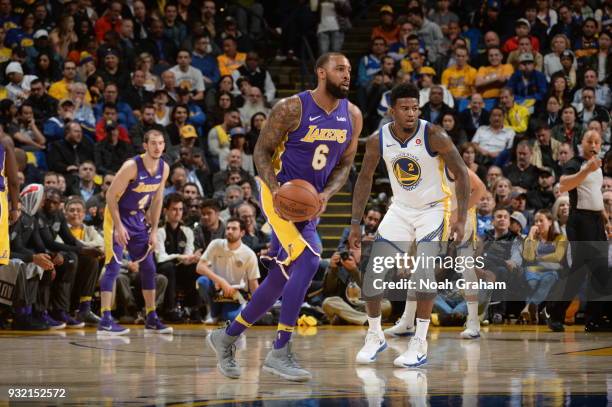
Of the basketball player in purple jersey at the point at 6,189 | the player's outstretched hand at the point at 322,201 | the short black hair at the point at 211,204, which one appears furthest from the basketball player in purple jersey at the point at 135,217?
the player's outstretched hand at the point at 322,201

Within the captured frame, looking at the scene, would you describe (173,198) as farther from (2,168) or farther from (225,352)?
(225,352)

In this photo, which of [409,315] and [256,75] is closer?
[409,315]

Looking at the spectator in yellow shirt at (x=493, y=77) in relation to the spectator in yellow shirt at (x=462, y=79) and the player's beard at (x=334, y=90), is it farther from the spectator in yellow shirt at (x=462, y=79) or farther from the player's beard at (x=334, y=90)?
the player's beard at (x=334, y=90)

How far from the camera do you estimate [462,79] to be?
651 inches

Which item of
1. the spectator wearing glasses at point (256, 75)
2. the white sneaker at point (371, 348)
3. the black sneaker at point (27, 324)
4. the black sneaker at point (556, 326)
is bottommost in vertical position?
the black sneaker at point (27, 324)

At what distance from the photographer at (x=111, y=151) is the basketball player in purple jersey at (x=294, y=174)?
8.00 metres

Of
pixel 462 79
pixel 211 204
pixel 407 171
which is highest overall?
pixel 462 79

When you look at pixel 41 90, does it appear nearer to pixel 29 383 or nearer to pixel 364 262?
pixel 364 262

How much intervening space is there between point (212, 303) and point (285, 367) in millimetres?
6161

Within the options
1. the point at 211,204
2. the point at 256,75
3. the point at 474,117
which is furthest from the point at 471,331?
the point at 256,75

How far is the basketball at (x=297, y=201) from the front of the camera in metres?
6.42

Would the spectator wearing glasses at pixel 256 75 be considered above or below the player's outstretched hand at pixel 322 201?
above

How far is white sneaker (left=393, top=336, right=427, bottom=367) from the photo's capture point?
729cm

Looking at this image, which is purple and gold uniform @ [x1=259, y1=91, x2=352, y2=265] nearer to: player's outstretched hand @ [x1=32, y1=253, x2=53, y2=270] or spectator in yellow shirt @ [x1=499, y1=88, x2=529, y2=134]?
player's outstretched hand @ [x1=32, y1=253, x2=53, y2=270]
